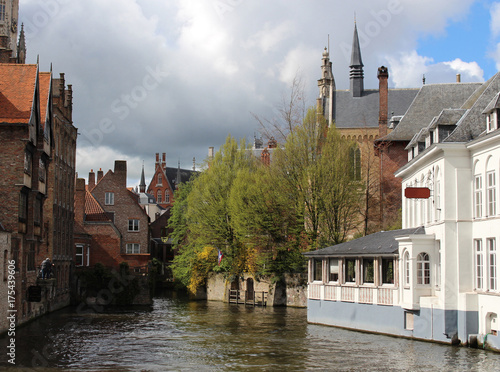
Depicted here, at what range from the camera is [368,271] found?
31.0 m

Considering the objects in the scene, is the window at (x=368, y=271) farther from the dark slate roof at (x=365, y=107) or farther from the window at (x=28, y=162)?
the dark slate roof at (x=365, y=107)

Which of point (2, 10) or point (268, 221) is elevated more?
point (2, 10)

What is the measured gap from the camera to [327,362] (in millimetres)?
21641

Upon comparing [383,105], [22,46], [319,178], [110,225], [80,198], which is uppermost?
[22,46]

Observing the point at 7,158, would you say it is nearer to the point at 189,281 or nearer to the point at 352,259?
the point at 352,259

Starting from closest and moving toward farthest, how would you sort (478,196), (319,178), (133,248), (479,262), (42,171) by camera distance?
1. (479,262)
2. (478,196)
3. (42,171)
4. (319,178)
5. (133,248)

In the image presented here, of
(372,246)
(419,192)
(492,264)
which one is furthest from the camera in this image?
(372,246)

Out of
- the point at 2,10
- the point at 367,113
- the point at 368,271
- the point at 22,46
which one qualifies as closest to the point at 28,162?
the point at 368,271

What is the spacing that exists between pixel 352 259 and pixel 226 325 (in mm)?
7519

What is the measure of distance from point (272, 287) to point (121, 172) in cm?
2051

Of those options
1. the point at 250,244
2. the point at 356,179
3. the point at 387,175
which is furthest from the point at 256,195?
the point at 387,175

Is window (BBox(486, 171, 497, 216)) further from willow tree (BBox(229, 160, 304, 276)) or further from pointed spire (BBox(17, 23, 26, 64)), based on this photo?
pointed spire (BBox(17, 23, 26, 64))

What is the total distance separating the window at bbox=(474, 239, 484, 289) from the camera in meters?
23.8

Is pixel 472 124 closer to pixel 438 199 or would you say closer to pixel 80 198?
pixel 438 199
